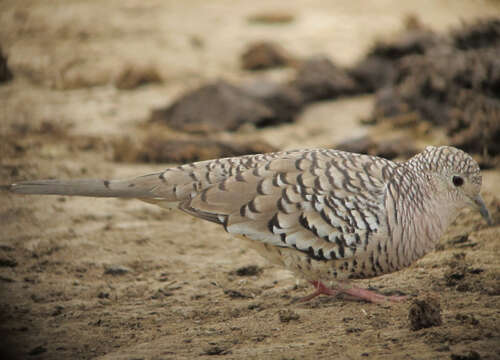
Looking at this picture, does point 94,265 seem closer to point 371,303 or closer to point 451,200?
point 371,303

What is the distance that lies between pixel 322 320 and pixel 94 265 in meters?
1.87

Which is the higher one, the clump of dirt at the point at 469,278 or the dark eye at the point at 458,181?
the dark eye at the point at 458,181

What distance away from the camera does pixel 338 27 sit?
36.9 ft

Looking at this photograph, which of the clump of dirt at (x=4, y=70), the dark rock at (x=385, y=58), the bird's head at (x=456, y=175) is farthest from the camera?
the dark rock at (x=385, y=58)

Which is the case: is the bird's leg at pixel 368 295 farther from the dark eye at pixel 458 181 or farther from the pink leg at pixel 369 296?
the dark eye at pixel 458 181

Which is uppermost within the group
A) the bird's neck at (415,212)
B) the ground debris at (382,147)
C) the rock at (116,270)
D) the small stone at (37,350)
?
the ground debris at (382,147)

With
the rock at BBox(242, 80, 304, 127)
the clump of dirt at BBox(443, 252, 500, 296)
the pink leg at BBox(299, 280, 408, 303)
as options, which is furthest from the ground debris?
the pink leg at BBox(299, 280, 408, 303)

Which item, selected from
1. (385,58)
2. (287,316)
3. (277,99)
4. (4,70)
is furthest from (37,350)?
(385,58)

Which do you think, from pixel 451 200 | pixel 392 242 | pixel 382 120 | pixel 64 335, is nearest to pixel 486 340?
pixel 392 242

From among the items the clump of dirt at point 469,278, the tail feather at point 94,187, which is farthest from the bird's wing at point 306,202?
the clump of dirt at point 469,278

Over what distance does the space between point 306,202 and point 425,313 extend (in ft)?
3.11

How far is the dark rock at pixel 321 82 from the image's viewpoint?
28.2 feet

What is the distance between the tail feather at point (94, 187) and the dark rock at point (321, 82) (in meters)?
4.92

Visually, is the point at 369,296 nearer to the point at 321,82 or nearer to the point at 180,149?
the point at 180,149
